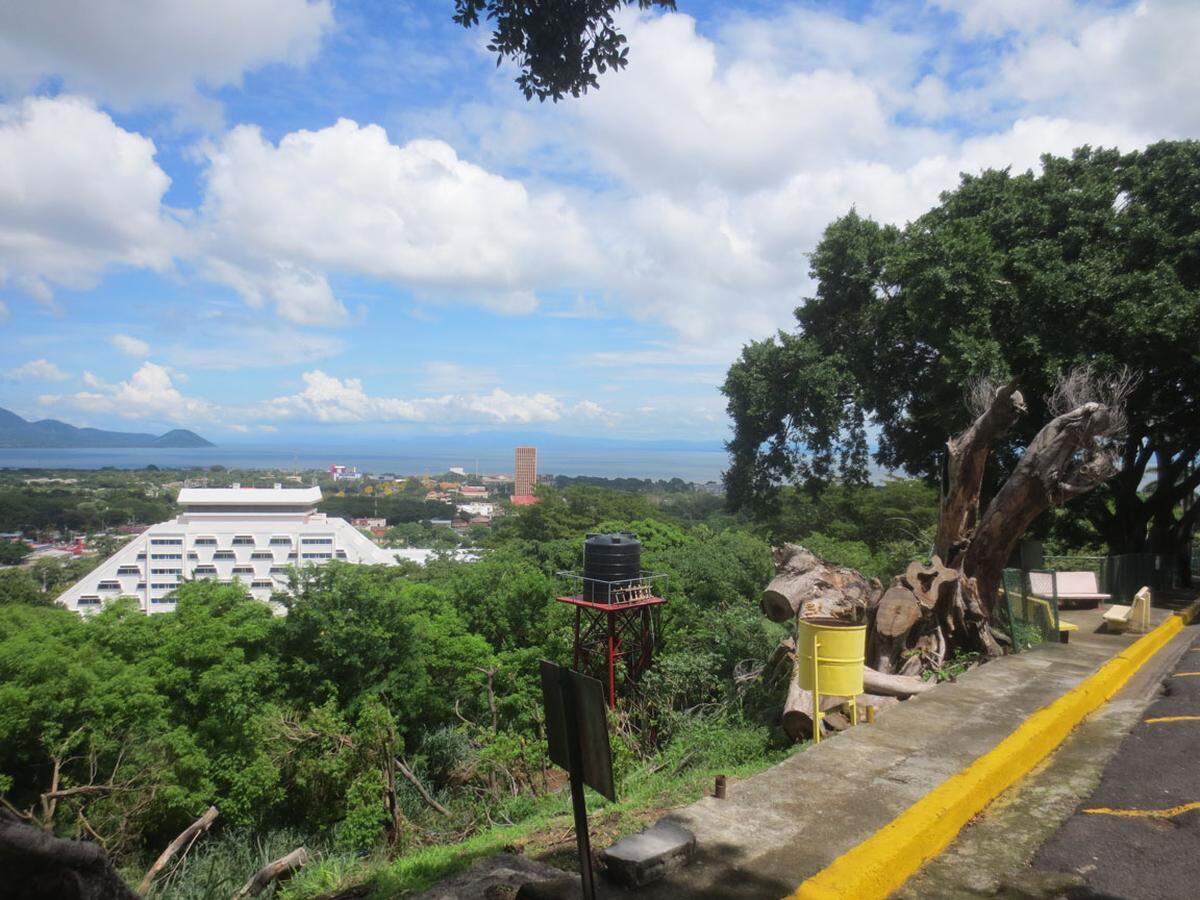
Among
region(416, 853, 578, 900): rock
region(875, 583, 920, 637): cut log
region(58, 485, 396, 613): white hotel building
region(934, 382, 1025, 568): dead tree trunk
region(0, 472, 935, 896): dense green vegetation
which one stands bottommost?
region(58, 485, 396, 613): white hotel building

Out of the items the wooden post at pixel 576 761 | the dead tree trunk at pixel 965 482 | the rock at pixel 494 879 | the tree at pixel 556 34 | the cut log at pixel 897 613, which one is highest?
the tree at pixel 556 34

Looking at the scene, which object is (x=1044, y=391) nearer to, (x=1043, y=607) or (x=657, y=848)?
(x=1043, y=607)

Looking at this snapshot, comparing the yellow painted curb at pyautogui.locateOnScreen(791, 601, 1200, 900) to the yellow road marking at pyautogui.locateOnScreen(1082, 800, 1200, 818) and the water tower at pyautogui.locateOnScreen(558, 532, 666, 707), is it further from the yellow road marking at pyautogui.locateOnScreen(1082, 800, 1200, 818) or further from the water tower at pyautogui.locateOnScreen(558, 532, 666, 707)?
the water tower at pyautogui.locateOnScreen(558, 532, 666, 707)

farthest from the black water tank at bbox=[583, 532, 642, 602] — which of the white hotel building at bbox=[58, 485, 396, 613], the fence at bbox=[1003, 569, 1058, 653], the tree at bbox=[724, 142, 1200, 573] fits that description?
the white hotel building at bbox=[58, 485, 396, 613]

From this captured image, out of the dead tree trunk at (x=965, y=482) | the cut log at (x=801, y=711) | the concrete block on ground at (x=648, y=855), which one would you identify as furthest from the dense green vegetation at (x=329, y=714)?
the dead tree trunk at (x=965, y=482)

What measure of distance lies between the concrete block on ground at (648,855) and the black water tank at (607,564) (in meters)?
12.9

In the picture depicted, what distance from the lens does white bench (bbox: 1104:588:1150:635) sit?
12.3m

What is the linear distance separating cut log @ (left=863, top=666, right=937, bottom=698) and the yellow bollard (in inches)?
67.9

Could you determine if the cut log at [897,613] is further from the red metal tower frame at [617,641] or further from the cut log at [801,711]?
the red metal tower frame at [617,641]

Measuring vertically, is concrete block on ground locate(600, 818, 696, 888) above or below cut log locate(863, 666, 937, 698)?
above

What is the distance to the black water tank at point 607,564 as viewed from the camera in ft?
57.3

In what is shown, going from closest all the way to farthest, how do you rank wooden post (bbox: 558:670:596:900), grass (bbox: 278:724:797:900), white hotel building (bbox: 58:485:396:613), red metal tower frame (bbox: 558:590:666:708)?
1. wooden post (bbox: 558:670:596:900)
2. grass (bbox: 278:724:797:900)
3. red metal tower frame (bbox: 558:590:666:708)
4. white hotel building (bbox: 58:485:396:613)

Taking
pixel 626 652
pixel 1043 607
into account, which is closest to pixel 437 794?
pixel 626 652

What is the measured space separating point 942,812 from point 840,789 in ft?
2.40
